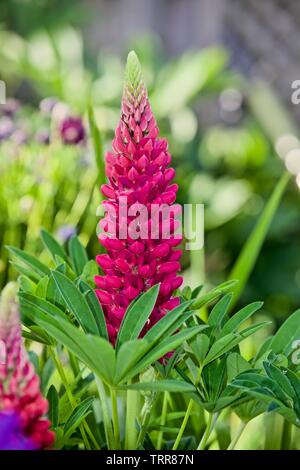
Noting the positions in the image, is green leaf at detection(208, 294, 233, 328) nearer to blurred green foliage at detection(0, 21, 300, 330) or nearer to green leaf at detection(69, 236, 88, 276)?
green leaf at detection(69, 236, 88, 276)

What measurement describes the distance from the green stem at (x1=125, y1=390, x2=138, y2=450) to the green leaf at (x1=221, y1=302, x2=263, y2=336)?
0.09 meters

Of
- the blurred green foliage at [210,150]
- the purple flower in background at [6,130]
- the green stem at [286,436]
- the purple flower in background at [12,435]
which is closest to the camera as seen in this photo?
the purple flower in background at [12,435]

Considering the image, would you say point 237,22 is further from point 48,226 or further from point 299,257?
point 48,226

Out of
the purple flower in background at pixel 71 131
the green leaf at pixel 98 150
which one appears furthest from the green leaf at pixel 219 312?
the purple flower in background at pixel 71 131

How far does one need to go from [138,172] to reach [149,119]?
41 millimetres

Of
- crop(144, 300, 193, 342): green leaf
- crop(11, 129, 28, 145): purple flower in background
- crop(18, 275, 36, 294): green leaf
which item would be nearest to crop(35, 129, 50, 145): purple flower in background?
crop(11, 129, 28, 145): purple flower in background

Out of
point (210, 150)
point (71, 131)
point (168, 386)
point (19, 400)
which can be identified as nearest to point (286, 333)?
point (168, 386)

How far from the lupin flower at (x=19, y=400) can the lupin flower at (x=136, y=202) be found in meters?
0.14

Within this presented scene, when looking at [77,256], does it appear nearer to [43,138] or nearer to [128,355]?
[128,355]

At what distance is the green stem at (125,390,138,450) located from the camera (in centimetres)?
60

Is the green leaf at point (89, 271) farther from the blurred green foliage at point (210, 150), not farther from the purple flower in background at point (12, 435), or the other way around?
the blurred green foliage at point (210, 150)

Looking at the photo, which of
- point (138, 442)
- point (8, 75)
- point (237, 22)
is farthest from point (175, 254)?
point (237, 22)

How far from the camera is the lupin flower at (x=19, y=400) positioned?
1.43 feet

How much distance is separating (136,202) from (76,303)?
0.09 m
